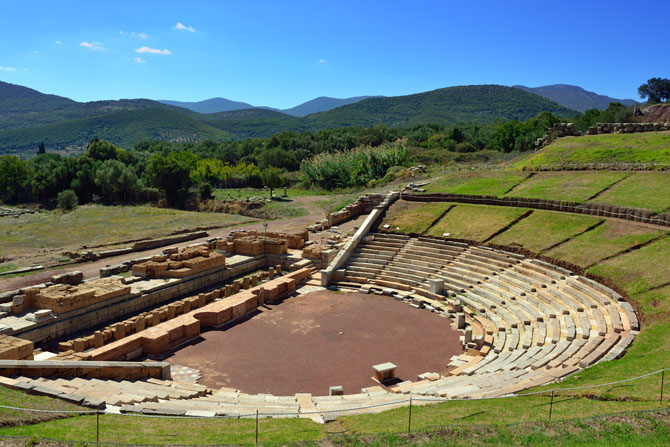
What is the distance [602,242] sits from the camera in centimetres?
2300

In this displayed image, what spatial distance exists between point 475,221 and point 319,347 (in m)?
15.3

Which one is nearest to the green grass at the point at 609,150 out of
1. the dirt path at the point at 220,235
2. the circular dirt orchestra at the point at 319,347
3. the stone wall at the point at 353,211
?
the stone wall at the point at 353,211

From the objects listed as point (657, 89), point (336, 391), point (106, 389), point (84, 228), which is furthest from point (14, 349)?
point (657, 89)

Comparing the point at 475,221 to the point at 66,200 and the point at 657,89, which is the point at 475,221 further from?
the point at 657,89

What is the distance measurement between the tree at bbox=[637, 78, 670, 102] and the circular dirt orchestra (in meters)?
68.5

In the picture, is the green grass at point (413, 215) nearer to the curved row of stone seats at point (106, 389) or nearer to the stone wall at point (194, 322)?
the stone wall at point (194, 322)

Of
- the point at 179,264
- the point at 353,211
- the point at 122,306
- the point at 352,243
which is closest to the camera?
the point at 122,306

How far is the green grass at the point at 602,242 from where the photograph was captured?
21.9 m

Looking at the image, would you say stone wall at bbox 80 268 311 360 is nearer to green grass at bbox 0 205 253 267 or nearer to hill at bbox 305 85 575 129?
green grass at bbox 0 205 253 267

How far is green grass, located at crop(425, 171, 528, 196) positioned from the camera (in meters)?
34.0

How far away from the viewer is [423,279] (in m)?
25.8

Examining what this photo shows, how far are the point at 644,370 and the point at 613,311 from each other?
6.31 m

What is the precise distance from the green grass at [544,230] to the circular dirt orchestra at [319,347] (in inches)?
281

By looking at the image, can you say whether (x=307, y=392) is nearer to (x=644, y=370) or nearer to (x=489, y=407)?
(x=489, y=407)
